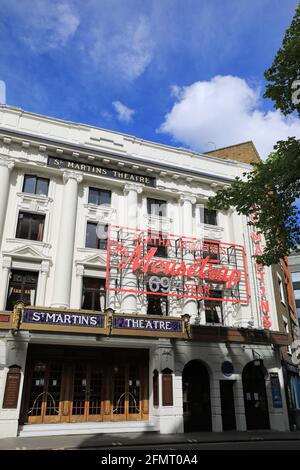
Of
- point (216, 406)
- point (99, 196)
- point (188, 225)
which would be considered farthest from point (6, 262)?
point (216, 406)

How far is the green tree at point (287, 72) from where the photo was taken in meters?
13.2

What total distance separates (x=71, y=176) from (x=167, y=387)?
11.8 metres

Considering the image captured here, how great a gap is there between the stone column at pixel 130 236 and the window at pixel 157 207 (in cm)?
117

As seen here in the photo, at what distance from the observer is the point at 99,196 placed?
2117 cm

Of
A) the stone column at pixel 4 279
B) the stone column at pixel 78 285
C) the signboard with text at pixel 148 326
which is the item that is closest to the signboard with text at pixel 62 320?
the signboard with text at pixel 148 326

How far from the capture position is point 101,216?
20.5 metres

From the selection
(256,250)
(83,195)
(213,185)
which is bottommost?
(256,250)

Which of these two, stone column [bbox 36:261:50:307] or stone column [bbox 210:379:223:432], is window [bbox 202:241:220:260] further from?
stone column [bbox 36:261:50:307]

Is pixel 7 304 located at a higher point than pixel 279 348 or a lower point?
higher

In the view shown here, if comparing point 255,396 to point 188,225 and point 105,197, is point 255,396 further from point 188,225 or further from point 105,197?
point 105,197

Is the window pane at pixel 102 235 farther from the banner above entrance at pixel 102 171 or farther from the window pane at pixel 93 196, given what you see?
the banner above entrance at pixel 102 171
